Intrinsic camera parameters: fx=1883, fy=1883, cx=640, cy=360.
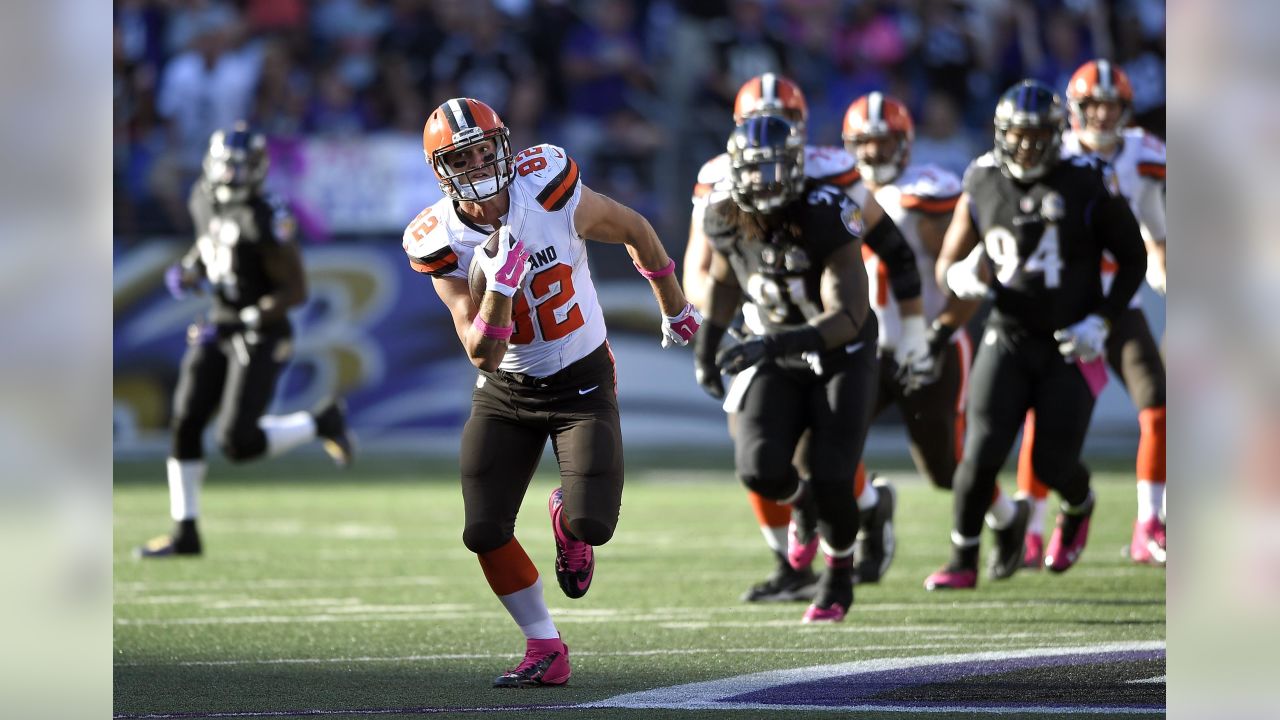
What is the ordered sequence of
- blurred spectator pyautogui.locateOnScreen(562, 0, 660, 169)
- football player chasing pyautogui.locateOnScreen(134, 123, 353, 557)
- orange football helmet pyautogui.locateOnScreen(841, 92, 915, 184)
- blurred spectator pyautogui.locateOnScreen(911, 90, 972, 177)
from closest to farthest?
orange football helmet pyautogui.locateOnScreen(841, 92, 915, 184), football player chasing pyautogui.locateOnScreen(134, 123, 353, 557), blurred spectator pyautogui.locateOnScreen(911, 90, 972, 177), blurred spectator pyautogui.locateOnScreen(562, 0, 660, 169)

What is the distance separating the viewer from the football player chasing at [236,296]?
9273mm

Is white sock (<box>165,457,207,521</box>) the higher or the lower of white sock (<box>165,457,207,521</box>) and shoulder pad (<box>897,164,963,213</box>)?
the lower

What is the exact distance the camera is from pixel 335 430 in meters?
11.2

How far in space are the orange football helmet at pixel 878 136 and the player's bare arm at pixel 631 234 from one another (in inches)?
100

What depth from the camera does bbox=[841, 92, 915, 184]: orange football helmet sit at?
8.00 m

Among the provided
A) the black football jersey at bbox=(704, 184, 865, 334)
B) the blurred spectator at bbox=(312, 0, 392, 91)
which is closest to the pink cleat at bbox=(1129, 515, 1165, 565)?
the black football jersey at bbox=(704, 184, 865, 334)

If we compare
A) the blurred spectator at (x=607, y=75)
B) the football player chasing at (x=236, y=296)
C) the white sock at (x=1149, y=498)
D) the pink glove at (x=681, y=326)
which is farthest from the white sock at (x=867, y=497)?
the blurred spectator at (x=607, y=75)

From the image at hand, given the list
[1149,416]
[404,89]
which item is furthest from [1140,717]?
[404,89]

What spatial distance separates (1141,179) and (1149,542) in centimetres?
160

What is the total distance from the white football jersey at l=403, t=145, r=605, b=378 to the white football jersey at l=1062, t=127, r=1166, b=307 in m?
3.49

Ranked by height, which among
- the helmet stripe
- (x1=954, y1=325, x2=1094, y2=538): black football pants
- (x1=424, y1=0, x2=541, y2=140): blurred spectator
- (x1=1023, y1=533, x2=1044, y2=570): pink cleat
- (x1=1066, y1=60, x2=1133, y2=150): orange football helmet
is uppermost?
the helmet stripe

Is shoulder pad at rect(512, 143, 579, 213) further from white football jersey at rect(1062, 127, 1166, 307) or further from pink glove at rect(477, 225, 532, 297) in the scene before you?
white football jersey at rect(1062, 127, 1166, 307)

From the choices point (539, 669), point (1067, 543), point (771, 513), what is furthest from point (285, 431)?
point (539, 669)
